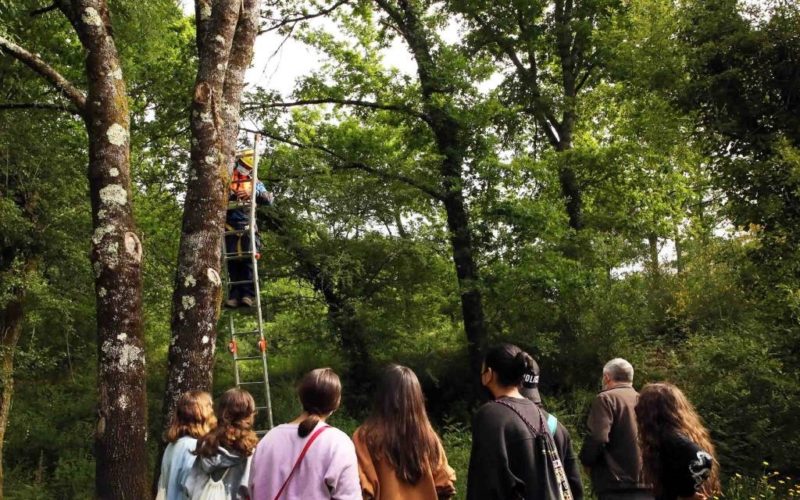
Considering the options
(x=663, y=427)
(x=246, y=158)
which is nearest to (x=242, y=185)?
(x=246, y=158)

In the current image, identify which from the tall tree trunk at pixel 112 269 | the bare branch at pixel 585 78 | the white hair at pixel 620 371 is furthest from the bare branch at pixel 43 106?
the bare branch at pixel 585 78

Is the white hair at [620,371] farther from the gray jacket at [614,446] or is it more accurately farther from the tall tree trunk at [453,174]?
the tall tree trunk at [453,174]

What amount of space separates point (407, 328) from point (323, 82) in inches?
235

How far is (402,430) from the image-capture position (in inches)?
140

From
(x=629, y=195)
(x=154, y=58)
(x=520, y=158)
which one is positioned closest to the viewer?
(x=154, y=58)

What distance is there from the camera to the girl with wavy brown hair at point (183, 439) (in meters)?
4.25

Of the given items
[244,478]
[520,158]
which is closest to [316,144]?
[520,158]

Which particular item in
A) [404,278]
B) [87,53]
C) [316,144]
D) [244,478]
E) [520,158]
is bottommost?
[244,478]

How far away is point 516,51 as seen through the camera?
1811 cm

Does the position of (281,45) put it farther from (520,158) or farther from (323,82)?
(520,158)

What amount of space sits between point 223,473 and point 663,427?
8.28ft

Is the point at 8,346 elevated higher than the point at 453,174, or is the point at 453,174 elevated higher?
the point at 453,174

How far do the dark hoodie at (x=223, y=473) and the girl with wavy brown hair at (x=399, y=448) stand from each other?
81 cm

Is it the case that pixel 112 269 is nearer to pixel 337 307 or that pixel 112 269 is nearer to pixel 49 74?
pixel 49 74
